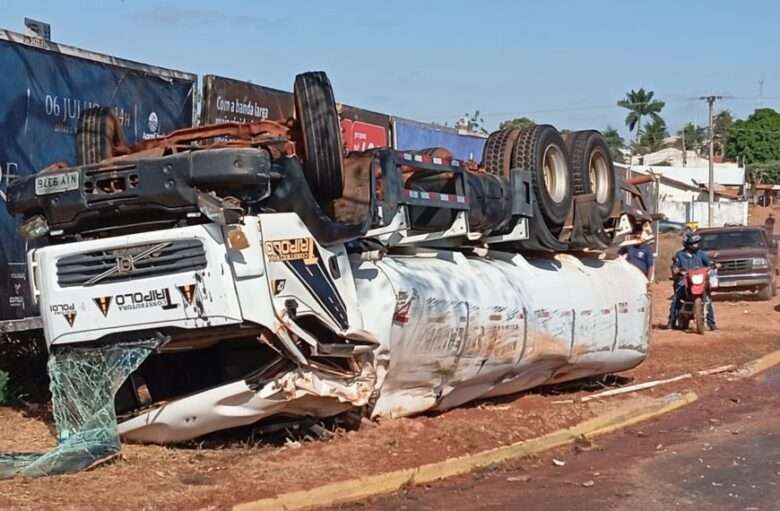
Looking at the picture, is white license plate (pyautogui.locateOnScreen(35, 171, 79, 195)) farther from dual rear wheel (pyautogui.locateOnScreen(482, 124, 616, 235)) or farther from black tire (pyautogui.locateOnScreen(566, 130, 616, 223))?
black tire (pyautogui.locateOnScreen(566, 130, 616, 223))

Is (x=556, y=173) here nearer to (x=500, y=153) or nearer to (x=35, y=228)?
(x=500, y=153)

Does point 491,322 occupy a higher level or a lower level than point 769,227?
lower

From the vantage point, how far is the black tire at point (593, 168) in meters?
11.6

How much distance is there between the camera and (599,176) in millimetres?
12180

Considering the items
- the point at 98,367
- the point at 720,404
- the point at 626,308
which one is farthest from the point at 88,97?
the point at 720,404

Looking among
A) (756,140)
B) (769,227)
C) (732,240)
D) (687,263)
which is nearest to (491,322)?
(687,263)

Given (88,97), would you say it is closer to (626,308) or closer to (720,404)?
(626,308)

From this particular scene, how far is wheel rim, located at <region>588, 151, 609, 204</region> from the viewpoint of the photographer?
12000mm

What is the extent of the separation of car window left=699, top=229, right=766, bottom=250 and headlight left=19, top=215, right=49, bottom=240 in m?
22.5

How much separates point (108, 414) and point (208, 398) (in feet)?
2.39

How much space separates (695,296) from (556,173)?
8.91 meters

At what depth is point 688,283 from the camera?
19.8 metres

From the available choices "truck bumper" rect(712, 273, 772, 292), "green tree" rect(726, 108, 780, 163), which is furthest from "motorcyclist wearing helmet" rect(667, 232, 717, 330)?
"green tree" rect(726, 108, 780, 163)

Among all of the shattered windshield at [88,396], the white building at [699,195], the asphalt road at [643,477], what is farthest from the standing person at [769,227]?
the shattered windshield at [88,396]
